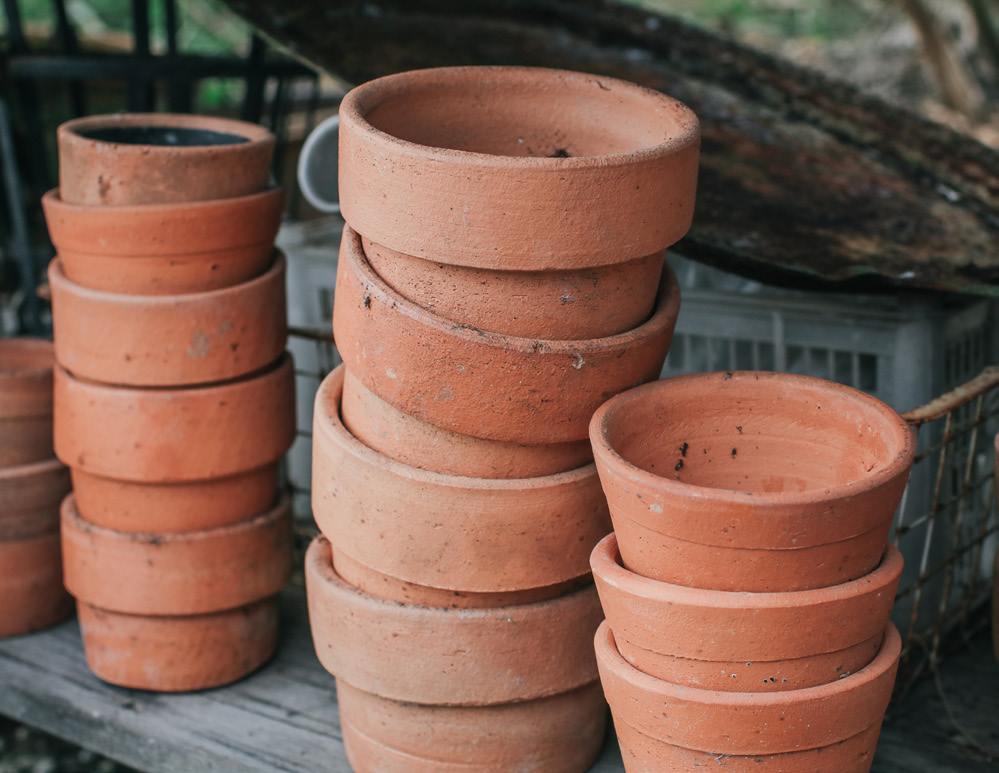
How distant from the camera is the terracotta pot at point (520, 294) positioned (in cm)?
165

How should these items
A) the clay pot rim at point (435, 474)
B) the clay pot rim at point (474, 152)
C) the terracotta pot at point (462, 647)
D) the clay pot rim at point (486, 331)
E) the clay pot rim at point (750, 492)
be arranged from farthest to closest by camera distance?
the terracotta pot at point (462, 647) → the clay pot rim at point (435, 474) → the clay pot rim at point (486, 331) → the clay pot rim at point (474, 152) → the clay pot rim at point (750, 492)

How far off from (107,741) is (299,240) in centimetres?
142

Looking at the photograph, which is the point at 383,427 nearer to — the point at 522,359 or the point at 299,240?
the point at 522,359

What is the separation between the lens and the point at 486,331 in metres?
1.66

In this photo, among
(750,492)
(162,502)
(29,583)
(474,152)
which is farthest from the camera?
(29,583)

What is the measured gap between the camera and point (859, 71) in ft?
29.5

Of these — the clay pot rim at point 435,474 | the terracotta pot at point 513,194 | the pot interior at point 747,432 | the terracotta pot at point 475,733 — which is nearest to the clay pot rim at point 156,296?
the clay pot rim at point 435,474

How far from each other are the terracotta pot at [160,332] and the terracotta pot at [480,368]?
1.66ft

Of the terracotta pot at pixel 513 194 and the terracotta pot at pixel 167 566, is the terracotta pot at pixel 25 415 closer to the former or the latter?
the terracotta pot at pixel 167 566

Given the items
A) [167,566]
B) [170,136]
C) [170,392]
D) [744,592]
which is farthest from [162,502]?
[744,592]

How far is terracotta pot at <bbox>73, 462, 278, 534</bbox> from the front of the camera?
91.0 inches

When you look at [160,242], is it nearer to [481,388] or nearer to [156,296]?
[156,296]

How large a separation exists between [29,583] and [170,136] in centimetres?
113

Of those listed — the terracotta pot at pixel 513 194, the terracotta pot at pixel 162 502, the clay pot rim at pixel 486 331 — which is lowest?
the terracotta pot at pixel 162 502
